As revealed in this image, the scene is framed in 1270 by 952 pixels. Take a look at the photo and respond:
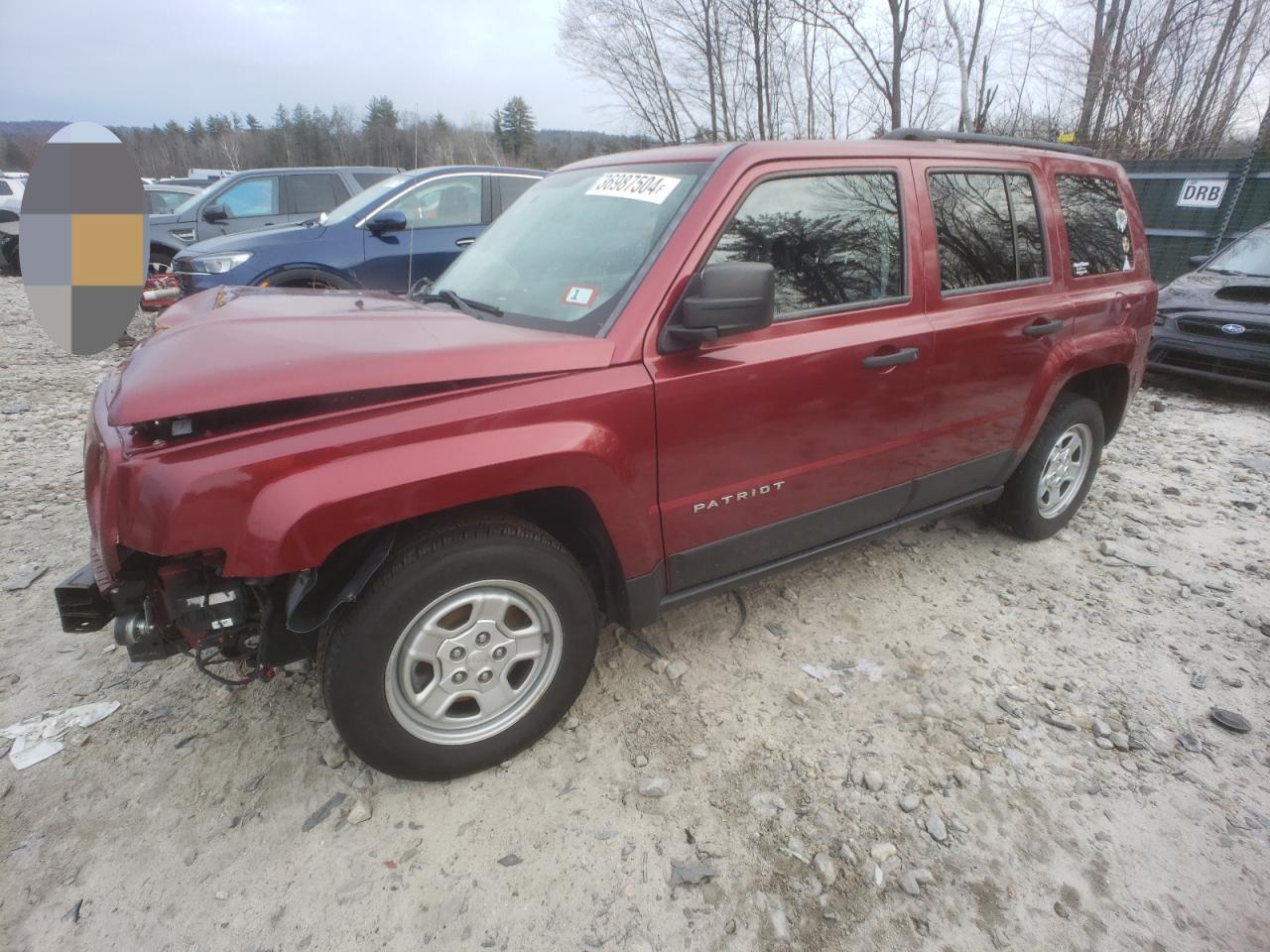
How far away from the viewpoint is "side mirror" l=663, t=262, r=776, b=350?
1.99 metres

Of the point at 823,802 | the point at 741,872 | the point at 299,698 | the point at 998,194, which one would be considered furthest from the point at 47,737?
the point at 998,194

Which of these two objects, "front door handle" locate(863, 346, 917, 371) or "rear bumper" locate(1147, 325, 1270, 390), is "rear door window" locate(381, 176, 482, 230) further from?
Answer: "rear bumper" locate(1147, 325, 1270, 390)

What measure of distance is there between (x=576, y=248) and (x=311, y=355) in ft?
3.51

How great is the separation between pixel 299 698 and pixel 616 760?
1230 millimetres

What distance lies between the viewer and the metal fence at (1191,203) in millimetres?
9781

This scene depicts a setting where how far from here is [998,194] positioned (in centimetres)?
301

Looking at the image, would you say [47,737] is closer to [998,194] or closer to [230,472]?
[230,472]

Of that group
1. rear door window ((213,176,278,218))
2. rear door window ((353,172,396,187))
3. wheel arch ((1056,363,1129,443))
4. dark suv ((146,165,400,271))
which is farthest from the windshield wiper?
rear door window ((213,176,278,218))

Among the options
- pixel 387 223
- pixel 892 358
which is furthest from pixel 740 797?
pixel 387 223

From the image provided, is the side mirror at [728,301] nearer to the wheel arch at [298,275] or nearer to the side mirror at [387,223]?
the side mirror at [387,223]

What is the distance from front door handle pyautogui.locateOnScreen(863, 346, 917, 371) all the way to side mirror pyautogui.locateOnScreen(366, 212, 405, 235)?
15.5ft

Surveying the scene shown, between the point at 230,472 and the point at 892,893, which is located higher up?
the point at 230,472

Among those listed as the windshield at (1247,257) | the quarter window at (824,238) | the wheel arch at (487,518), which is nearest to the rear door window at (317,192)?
the quarter window at (824,238)

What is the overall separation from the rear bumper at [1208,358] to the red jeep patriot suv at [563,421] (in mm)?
4422
